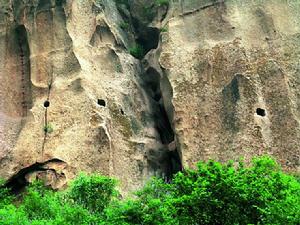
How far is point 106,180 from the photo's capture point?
13.1 metres

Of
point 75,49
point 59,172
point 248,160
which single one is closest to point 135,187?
point 59,172

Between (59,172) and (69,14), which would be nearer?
(59,172)

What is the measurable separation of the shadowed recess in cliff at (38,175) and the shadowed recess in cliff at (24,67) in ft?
7.12

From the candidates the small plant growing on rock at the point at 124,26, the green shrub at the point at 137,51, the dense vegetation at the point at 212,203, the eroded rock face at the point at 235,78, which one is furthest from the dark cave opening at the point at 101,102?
the dense vegetation at the point at 212,203

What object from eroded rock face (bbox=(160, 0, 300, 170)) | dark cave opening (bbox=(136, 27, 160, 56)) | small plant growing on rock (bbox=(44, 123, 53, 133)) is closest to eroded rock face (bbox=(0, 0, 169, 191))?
small plant growing on rock (bbox=(44, 123, 53, 133))

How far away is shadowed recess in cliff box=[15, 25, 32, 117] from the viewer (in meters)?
17.6

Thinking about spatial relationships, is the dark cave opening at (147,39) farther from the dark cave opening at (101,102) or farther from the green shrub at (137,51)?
the dark cave opening at (101,102)

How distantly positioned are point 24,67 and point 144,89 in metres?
3.84

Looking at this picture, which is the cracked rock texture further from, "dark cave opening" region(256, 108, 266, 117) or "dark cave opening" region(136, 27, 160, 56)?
"dark cave opening" region(136, 27, 160, 56)

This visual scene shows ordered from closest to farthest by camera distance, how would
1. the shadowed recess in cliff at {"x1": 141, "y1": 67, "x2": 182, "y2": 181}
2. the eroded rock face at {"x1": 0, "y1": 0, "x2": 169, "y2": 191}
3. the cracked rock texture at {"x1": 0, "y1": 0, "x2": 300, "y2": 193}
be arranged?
the cracked rock texture at {"x1": 0, "y1": 0, "x2": 300, "y2": 193}
the eroded rock face at {"x1": 0, "y1": 0, "x2": 169, "y2": 191}
the shadowed recess in cliff at {"x1": 141, "y1": 67, "x2": 182, "y2": 181}

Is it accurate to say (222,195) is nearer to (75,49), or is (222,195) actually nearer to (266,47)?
(266,47)

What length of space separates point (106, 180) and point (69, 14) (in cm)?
702

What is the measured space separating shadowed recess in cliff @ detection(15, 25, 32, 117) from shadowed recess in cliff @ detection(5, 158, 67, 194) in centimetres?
217

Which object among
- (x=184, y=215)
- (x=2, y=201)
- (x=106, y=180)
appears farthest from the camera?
(x=2, y=201)
